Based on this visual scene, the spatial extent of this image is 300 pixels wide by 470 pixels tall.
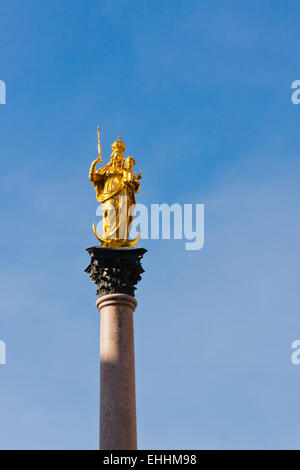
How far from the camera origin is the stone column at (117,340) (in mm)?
29828

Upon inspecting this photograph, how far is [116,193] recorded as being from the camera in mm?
34875

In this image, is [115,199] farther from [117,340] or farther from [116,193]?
[117,340]

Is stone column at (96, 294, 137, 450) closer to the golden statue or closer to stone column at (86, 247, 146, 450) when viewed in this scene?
stone column at (86, 247, 146, 450)

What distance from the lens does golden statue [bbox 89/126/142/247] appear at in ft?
112

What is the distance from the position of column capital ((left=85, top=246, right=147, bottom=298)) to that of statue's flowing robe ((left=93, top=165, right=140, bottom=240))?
0.95m

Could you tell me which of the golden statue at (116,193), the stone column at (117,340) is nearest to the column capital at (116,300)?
the stone column at (117,340)

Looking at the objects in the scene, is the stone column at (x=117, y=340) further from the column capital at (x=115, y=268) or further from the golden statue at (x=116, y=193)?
the golden statue at (x=116, y=193)

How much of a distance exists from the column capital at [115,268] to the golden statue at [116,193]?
0.74 meters
